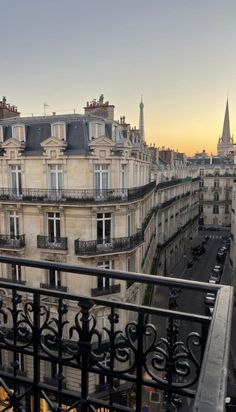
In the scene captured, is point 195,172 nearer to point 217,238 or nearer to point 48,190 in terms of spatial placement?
point 217,238

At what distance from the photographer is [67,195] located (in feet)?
59.1

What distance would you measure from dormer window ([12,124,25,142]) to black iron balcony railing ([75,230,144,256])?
7.07 meters

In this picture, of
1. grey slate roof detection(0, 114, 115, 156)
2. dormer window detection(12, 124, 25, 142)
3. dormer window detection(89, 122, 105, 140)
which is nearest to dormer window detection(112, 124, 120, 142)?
grey slate roof detection(0, 114, 115, 156)

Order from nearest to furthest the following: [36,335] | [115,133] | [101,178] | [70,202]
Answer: [36,335] → [70,202] → [101,178] → [115,133]

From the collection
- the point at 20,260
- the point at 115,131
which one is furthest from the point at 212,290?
the point at 115,131

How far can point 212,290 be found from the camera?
3096 millimetres

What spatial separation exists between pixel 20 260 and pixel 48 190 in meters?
15.0

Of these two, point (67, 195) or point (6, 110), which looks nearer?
point (67, 195)

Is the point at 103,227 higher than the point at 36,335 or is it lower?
lower

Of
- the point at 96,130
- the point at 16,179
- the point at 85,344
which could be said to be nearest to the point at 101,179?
the point at 96,130

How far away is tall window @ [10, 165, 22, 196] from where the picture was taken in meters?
19.3

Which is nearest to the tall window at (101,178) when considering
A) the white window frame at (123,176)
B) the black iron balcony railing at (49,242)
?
the white window frame at (123,176)

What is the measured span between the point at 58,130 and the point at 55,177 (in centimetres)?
270

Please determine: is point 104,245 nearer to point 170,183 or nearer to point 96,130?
point 96,130
